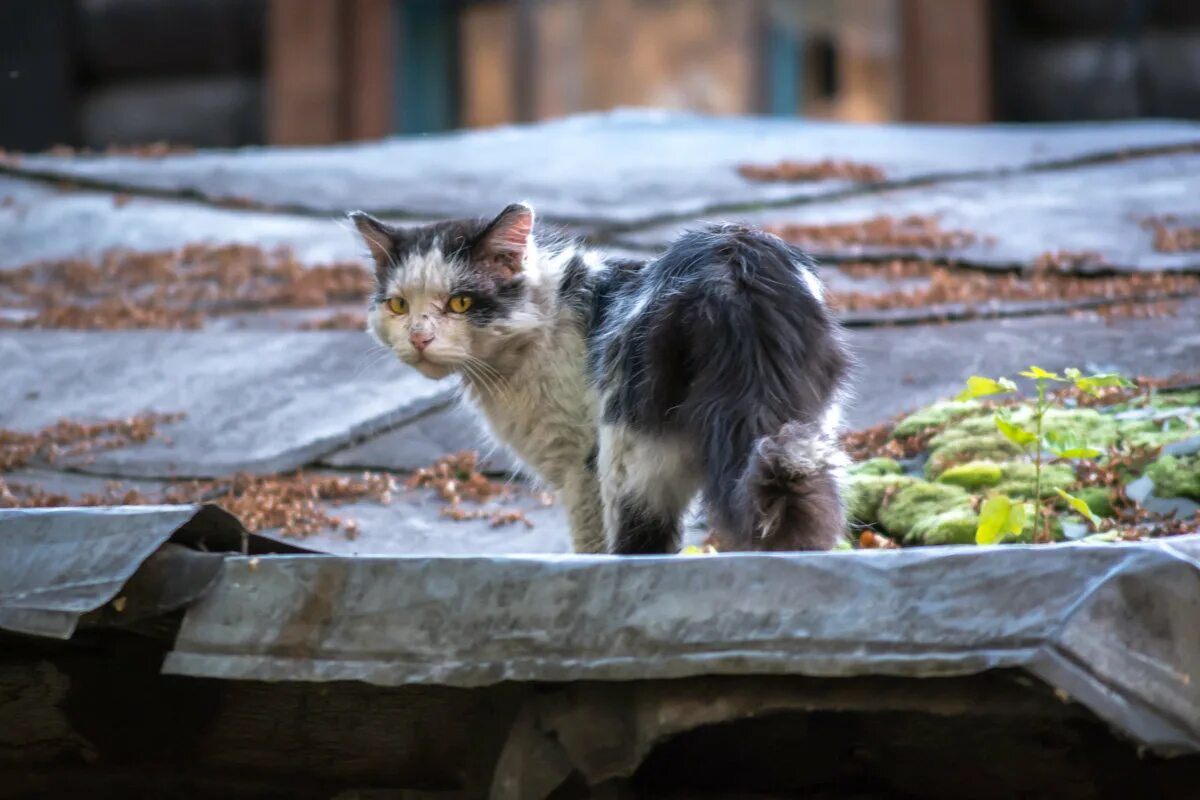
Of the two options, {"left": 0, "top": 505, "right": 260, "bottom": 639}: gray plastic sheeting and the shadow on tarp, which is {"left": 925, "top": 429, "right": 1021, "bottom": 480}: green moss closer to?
the shadow on tarp

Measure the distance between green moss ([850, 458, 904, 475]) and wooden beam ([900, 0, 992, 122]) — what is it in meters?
6.68

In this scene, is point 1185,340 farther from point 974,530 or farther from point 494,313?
point 494,313

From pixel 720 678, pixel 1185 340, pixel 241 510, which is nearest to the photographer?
pixel 720 678

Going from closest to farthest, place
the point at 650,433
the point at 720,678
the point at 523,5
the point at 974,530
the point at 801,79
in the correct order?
the point at 720,678
the point at 650,433
the point at 974,530
the point at 523,5
the point at 801,79

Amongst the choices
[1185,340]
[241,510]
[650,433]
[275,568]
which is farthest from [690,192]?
[275,568]

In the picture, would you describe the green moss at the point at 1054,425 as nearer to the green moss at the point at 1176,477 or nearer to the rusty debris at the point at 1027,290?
the green moss at the point at 1176,477

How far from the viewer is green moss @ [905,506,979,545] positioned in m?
3.37

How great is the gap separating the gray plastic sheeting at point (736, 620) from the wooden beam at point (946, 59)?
27.0 ft

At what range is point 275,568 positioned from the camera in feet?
8.11

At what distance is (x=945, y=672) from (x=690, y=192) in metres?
5.31

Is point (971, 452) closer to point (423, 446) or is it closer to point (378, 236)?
point (378, 236)

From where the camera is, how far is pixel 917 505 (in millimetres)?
3619

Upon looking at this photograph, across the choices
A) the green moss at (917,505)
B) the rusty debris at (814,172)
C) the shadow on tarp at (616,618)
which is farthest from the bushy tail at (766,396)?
the rusty debris at (814,172)

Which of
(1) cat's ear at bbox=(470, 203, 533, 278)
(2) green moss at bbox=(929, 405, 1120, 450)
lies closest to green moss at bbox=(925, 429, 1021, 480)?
(2) green moss at bbox=(929, 405, 1120, 450)
